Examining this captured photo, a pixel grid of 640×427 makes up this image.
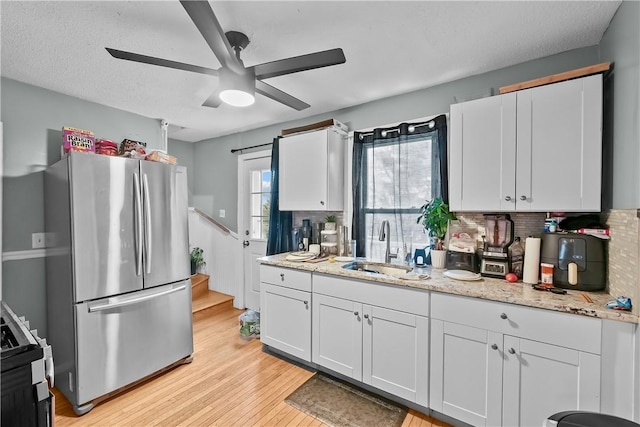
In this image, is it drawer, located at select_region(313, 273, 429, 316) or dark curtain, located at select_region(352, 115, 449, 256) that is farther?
dark curtain, located at select_region(352, 115, 449, 256)

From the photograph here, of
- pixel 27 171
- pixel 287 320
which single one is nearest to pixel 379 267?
pixel 287 320

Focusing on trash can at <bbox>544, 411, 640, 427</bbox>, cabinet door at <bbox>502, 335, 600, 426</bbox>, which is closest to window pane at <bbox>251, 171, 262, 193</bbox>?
cabinet door at <bbox>502, 335, 600, 426</bbox>

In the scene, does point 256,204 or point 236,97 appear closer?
point 236,97

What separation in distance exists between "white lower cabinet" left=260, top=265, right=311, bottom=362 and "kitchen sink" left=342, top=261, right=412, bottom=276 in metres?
0.44

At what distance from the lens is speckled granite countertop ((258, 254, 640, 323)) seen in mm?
1349

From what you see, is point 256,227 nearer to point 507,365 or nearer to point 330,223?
point 330,223

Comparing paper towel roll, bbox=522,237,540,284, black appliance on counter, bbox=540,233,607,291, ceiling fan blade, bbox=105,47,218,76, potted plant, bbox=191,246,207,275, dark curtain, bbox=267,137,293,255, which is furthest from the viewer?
potted plant, bbox=191,246,207,275

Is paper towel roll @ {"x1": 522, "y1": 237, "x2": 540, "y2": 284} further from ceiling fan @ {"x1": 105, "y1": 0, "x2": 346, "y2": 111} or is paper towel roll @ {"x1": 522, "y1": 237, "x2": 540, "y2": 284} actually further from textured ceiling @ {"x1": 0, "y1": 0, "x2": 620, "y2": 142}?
ceiling fan @ {"x1": 105, "y1": 0, "x2": 346, "y2": 111}

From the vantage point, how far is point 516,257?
1.94 meters

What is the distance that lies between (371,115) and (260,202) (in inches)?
72.0

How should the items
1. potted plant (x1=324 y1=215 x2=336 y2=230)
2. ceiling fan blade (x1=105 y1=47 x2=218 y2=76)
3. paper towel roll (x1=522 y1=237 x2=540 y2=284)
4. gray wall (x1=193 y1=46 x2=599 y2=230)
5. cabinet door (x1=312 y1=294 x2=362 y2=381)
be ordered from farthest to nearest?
potted plant (x1=324 y1=215 x2=336 y2=230), cabinet door (x1=312 y1=294 x2=362 y2=381), gray wall (x1=193 y1=46 x2=599 y2=230), paper towel roll (x1=522 y1=237 x2=540 y2=284), ceiling fan blade (x1=105 y1=47 x2=218 y2=76)

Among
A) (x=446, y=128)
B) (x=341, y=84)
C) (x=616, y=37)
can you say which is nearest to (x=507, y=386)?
(x=446, y=128)

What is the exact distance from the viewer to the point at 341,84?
2.38 meters

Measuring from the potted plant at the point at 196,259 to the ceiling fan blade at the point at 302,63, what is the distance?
10.7 ft
